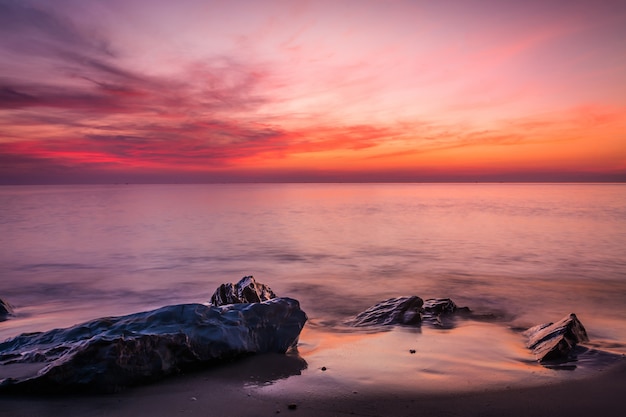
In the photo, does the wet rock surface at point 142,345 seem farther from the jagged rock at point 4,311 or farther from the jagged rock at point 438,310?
the jagged rock at point 4,311

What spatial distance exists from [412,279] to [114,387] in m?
9.95

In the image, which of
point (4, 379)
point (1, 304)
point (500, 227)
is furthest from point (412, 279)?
point (500, 227)

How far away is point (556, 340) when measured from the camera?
17.9 feet

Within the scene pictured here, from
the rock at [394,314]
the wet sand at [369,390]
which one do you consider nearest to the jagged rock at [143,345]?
the wet sand at [369,390]

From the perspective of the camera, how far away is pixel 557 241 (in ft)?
71.2

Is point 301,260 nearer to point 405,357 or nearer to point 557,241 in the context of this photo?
point 405,357

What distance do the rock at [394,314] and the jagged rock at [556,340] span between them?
1.65 m

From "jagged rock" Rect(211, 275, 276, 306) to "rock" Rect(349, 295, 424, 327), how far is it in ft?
5.18

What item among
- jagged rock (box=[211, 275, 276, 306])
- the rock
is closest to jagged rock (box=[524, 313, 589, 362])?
the rock

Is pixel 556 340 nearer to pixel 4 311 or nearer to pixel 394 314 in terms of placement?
pixel 394 314

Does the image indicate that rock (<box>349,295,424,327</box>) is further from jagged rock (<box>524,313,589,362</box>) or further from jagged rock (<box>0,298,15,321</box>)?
jagged rock (<box>0,298,15,321</box>)

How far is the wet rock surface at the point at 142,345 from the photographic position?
4.18 m

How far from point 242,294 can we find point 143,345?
98.7 inches

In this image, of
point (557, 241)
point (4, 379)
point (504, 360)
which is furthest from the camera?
point (557, 241)
